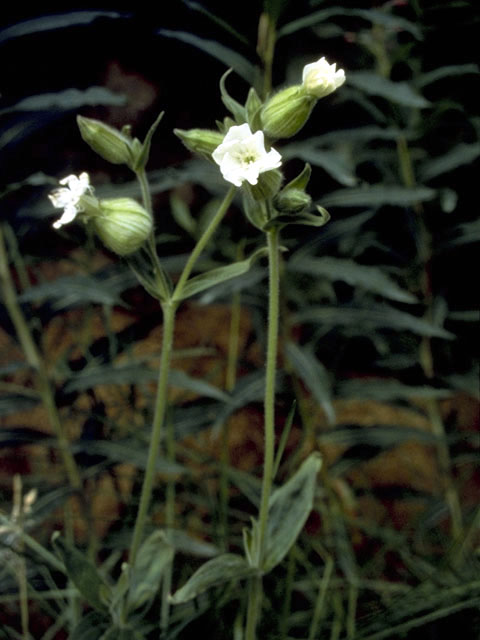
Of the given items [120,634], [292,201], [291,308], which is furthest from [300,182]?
[291,308]

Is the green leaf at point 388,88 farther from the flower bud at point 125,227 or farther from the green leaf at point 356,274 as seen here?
the flower bud at point 125,227

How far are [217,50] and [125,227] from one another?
15.5 inches

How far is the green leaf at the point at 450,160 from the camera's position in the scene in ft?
3.62

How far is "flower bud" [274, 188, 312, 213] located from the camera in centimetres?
69

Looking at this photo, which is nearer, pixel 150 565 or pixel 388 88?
pixel 150 565

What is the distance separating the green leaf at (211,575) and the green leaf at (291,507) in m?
0.05

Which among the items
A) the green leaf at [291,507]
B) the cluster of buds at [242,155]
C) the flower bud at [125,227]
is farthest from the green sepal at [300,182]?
the green leaf at [291,507]

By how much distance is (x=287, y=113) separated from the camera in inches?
27.8

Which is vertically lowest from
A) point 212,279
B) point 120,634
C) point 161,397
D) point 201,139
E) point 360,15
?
point 120,634

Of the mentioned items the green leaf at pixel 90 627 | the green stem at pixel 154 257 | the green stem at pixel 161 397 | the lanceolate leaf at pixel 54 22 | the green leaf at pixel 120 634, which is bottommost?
the green leaf at pixel 120 634

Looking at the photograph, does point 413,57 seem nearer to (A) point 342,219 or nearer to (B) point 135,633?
(A) point 342,219

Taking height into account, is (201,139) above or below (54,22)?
below

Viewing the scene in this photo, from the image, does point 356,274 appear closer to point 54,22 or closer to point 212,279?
point 212,279

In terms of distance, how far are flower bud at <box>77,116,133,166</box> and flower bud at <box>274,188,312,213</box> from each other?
162mm
